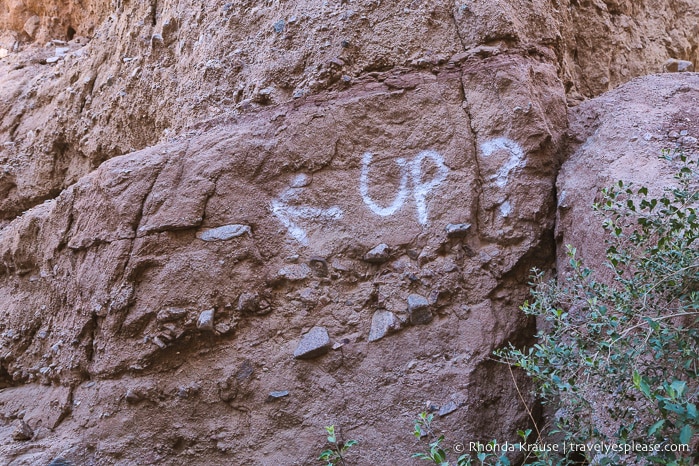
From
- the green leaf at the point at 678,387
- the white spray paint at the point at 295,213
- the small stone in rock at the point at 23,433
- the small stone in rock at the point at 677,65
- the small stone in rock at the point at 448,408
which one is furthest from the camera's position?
the small stone in rock at the point at 677,65

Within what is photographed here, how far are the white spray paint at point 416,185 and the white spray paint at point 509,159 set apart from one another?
0.21 meters

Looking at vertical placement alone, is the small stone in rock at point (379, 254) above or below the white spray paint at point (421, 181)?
below

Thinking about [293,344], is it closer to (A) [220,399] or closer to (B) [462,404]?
(A) [220,399]

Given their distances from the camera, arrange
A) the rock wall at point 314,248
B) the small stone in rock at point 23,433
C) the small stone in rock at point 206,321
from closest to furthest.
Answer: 1. the rock wall at point 314,248
2. the small stone in rock at point 206,321
3. the small stone in rock at point 23,433

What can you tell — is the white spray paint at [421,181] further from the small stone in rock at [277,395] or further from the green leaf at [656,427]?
the green leaf at [656,427]

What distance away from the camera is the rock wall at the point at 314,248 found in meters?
2.72

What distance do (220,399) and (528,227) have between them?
1.46 meters

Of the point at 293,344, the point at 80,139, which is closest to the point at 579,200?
the point at 293,344

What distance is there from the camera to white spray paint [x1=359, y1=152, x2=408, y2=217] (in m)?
2.89

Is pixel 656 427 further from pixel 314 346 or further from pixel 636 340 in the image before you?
pixel 314 346

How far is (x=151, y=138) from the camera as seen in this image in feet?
13.3

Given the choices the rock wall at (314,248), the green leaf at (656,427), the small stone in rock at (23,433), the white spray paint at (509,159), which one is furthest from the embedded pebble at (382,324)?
the small stone in rock at (23,433)

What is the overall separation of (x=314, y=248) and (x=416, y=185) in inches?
20.1

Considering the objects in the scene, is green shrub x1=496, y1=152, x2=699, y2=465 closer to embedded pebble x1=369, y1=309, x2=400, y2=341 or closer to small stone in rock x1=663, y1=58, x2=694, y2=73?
embedded pebble x1=369, y1=309, x2=400, y2=341
